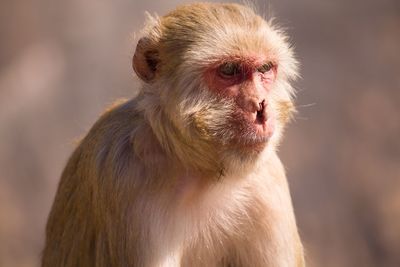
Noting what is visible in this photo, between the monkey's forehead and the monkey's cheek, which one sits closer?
the monkey's cheek

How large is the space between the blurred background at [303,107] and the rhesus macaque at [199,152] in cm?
730

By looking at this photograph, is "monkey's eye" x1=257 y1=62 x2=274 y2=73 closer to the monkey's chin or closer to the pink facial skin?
the pink facial skin

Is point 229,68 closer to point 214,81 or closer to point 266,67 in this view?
point 214,81

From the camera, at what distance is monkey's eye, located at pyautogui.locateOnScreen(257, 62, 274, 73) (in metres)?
7.35

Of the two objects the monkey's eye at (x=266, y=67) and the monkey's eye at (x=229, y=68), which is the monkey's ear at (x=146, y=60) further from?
the monkey's eye at (x=266, y=67)

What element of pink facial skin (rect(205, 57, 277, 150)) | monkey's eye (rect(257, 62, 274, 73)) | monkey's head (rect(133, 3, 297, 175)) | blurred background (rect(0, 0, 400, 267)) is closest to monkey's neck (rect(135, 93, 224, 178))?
monkey's head (rect(133, 3, 297, 175))

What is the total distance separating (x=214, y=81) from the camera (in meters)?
7.29

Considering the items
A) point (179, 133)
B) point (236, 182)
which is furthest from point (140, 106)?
point (236, 182)

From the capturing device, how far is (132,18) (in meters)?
15.6

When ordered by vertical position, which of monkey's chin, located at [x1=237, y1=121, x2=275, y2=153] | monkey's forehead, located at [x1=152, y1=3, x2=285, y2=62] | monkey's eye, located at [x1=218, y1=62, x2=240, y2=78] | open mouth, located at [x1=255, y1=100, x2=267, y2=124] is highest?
monkey's forehead, located at [x1=152, y1=3, x2=285, y2=62]

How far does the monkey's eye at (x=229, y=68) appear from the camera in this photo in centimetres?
727

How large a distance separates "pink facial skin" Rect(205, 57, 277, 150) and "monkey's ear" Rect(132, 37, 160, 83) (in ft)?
1.65

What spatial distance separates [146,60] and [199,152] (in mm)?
918

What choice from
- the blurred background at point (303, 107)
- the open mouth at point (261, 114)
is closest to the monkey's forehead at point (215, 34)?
the open mouth at point (261, 114)
